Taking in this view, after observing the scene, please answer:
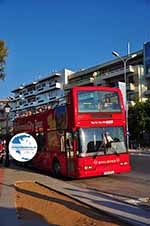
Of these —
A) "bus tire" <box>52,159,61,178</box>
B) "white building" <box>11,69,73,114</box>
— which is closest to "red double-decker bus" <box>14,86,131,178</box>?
"bus tire" <box>52,159,61,178</box>

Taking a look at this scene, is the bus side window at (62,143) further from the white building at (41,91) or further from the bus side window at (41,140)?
the white building at (41,91)

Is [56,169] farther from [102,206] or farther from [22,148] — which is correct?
[102,206]

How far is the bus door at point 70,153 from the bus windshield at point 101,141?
0.62 meters

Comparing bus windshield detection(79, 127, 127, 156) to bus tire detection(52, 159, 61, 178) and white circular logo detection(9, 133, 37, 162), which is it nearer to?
bus tire detection(52, 159, 61, 178)

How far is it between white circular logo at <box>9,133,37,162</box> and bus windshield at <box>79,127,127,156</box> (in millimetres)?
4528

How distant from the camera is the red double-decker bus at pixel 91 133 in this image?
17.9 meters

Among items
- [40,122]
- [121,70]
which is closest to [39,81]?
[121,70]

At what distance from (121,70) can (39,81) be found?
49434 mm

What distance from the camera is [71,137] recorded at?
59.8ft

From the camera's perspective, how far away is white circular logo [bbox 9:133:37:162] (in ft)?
43.4

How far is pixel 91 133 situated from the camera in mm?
17984

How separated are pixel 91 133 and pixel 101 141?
20.5 inches

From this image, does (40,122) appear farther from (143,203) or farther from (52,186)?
(143,203)

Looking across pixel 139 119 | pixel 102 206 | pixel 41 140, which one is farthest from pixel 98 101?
pixel 139 119
